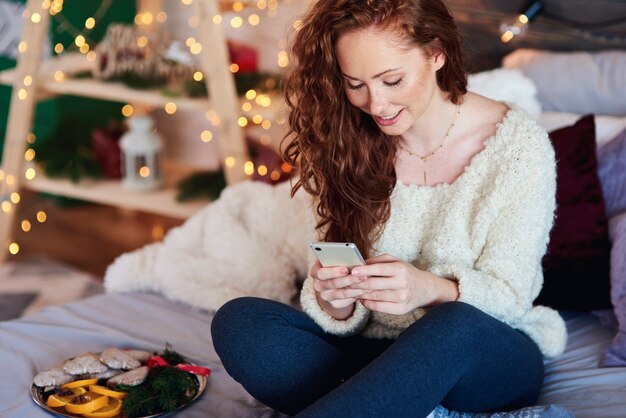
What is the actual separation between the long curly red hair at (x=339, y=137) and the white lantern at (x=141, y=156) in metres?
1.24

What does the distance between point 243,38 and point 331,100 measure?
148cm

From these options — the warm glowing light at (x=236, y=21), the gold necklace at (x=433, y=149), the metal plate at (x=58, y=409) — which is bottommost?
the metal plate at (x=58, y=409)

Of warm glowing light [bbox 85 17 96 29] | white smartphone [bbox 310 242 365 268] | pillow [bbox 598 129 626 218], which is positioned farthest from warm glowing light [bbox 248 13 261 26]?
white smartphone [bbox 310 242 365 268]

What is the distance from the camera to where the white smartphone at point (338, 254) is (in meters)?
1.23

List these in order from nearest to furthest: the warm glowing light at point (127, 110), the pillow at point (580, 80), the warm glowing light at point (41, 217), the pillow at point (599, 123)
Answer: the pillow at point (599, 123)
the pillow at point (580, 80)
the warm glowing light at point (41, 217)
the warm glowing light at point (127, 110)

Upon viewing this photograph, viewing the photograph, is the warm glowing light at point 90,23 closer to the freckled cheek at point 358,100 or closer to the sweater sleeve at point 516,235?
the freckled cheek at point 358,100

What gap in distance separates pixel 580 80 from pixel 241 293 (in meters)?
0.92

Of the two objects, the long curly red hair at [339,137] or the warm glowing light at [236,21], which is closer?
the long curly red hair at [339,137]

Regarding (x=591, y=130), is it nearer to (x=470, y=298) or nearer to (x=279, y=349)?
(x=470, y=298)

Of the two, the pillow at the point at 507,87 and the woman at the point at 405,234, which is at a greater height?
the pillow at the point at 507,87

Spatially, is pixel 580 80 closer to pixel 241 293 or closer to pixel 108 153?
pixel 241 293

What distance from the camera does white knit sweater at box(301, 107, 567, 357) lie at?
4.51ft

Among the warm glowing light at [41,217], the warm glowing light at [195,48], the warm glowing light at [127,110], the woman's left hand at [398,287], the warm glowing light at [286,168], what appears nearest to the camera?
the woman's left hand at [398,287]

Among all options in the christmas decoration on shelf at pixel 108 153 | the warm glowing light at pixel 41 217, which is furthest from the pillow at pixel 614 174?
the warm glowing light at pixel 41 217
